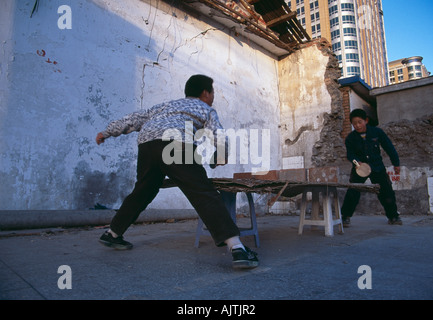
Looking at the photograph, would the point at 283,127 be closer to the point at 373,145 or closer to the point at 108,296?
the point at 373,145

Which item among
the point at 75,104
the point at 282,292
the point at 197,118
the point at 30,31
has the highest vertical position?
the point at 30,31

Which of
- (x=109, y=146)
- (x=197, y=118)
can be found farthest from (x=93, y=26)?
(x=197, y=118)

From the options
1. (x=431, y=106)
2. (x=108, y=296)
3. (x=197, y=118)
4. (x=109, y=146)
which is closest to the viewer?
(x=108, y=296)

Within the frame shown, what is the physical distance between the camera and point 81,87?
5012 mm

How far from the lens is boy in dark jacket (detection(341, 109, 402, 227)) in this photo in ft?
14.3

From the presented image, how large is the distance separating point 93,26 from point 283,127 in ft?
20.0

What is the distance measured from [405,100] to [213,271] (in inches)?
351

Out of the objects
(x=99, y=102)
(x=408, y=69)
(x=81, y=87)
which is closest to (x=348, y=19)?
(x=408, y=69)

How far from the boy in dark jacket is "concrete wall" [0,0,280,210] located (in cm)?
345

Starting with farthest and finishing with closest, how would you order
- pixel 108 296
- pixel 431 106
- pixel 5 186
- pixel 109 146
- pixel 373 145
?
pixel 431 106 → pixel 109 146 → pixel 373 145 → pixel 5 186 → pixel 108 296

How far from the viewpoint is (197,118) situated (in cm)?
224

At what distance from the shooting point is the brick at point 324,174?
12.1 ft

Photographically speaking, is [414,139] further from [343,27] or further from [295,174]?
[343,27]

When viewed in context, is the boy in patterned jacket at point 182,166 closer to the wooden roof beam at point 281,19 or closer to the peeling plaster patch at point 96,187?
the peeling plaster patch at point 96,187
